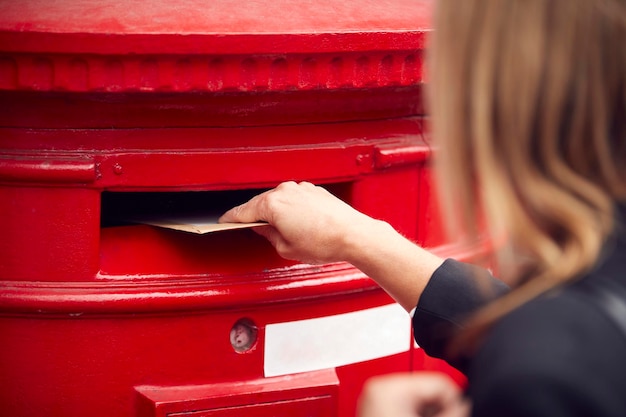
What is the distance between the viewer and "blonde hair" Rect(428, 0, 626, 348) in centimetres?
84

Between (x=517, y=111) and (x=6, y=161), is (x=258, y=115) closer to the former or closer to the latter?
(x=6, y=161)

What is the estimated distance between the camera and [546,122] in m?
0.84

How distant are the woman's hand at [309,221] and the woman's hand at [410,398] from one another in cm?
61

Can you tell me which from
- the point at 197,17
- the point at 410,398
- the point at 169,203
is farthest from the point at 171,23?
the point at 410,398

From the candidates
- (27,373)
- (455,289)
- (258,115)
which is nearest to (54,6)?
(258,115)

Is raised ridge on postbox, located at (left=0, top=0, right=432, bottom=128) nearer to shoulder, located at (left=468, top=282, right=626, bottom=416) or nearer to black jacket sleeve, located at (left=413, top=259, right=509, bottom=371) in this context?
black jacket sleeve, located at (left=413, top=259, right=509, bottom=371)

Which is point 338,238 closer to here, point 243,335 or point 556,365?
point 243,335

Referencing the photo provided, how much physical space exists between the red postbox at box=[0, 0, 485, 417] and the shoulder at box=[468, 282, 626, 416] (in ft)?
2.95

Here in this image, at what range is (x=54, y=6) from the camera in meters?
1.63

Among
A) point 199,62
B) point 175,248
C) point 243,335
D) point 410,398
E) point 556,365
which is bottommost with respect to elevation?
point 243,335

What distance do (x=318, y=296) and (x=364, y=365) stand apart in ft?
0.66

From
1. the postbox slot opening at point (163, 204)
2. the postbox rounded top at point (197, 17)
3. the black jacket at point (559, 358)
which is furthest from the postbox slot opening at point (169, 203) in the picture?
the black jacket at point (559, 358)

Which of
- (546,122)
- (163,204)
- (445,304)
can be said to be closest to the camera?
(546,122)

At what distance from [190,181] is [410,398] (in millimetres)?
798
